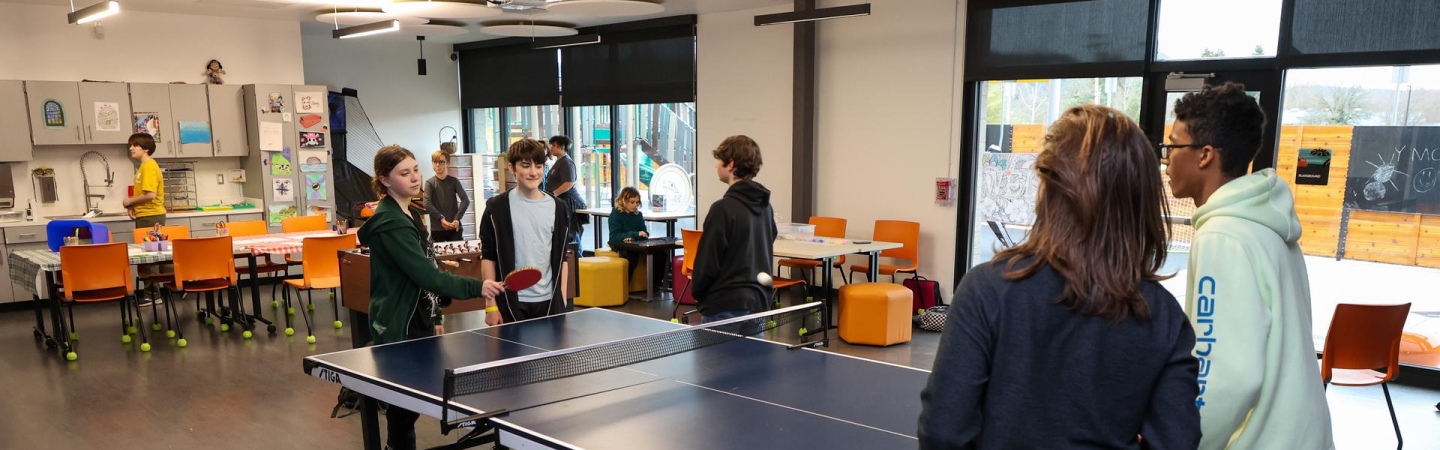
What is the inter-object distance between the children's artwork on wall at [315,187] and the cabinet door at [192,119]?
90 centimetres

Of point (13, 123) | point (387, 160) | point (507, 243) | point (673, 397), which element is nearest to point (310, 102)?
point (13, 123)

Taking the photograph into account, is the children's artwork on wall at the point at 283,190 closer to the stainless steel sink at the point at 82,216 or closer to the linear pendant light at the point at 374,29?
the stainless steel sink at the point at 82,216

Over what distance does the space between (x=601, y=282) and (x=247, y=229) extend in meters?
3.05

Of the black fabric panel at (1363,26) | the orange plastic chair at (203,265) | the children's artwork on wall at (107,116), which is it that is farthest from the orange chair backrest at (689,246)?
the children's artwork on wall at (107,116)

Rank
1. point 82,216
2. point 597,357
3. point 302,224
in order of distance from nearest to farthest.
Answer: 1. point 597,357
2. point 302,224
3. point 82,216

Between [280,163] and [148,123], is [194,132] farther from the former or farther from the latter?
[280,163]

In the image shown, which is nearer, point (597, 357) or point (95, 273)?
point (597, 357)

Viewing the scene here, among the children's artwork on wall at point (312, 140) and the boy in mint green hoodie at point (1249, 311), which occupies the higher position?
the children's artwork on wall at point (312, 140)

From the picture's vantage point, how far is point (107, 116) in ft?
26.9

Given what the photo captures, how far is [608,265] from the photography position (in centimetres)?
770

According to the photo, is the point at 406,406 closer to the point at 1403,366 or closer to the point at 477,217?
the point at 1403,366

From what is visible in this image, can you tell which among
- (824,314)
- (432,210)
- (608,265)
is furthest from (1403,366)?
(432,210)

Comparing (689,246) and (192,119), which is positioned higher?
(192,119)

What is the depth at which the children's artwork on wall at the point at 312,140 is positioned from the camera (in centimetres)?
916
